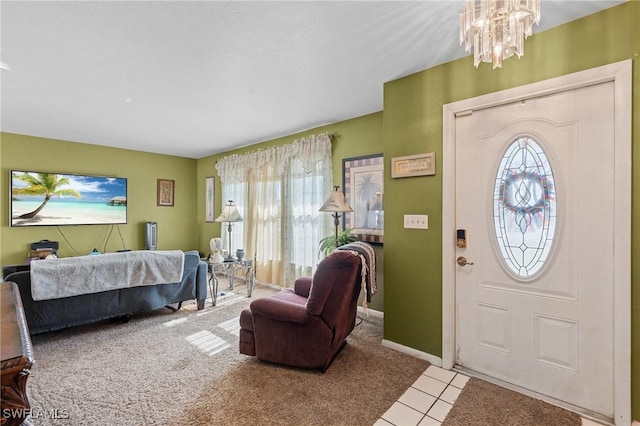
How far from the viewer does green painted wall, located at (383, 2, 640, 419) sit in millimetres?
1676

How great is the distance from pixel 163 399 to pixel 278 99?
2.78 meters

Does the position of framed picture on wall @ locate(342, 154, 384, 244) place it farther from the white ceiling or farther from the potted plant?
the white ceiling

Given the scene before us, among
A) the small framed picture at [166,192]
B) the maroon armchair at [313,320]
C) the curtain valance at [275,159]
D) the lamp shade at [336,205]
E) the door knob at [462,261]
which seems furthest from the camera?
the small framed picture at [166,192]

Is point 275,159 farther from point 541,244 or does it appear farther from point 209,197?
point 541,244

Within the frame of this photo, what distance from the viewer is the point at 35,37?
2.01 m

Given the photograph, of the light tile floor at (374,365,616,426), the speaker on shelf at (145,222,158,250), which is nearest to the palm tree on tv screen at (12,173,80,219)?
the speaker on shelf at (145,222,158,250)

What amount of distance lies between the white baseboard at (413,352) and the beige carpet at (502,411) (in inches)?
12.8

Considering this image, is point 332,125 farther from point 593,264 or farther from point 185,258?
point 593,264

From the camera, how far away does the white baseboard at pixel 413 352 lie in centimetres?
238

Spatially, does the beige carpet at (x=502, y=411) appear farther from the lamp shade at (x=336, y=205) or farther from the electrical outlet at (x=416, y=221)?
the lamp shade at (x=336, y=205)

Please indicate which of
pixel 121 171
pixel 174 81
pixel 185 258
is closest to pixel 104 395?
pixel 185 258

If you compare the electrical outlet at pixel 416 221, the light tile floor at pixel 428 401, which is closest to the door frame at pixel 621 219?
the light tile floor at pixel 428 401

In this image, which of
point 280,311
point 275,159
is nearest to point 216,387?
point 280,311

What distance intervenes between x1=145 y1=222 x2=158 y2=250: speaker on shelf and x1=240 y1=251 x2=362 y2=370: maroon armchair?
4.13 meters
